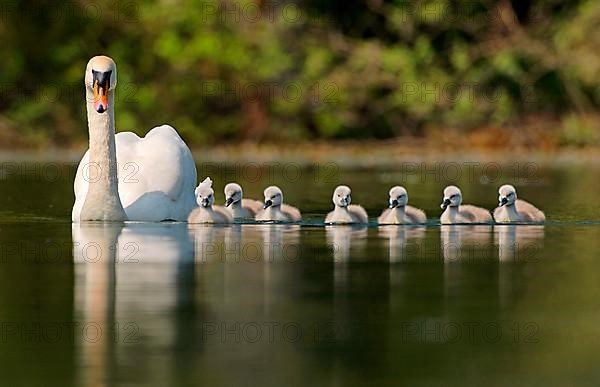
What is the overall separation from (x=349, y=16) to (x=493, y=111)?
3.13m

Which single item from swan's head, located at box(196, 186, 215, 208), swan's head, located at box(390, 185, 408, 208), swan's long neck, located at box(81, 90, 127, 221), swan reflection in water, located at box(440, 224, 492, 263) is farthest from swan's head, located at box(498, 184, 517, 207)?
swan's long neck, located at box(81, 90, 127, 221)

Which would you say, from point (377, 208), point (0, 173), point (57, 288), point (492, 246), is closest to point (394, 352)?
point (57, 288)

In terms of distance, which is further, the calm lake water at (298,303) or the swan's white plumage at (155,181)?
the swan's white plumage at (155,181)

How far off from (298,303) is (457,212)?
4.91 m

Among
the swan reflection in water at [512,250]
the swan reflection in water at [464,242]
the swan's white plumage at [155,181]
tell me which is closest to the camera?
the swan reflection in water at [512,250]

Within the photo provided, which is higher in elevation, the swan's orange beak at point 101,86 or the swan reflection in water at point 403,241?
the swan's orange beak at point 101,86

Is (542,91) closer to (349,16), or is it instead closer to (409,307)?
(349,16)

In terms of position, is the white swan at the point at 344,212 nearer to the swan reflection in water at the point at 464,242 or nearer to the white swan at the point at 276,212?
the white swan at the point at 276,212

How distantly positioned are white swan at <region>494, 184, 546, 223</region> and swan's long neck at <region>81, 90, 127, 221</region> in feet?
9.84

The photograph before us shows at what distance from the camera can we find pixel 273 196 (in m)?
12.5

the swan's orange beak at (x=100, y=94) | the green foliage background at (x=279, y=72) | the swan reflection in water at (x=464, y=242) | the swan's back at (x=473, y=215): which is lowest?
the swan reflection in water at (x=464, y=242)

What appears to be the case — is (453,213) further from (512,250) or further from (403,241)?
(512,250)

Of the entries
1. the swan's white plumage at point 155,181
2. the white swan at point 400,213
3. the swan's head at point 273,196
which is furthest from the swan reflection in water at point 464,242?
the swan's white plumage at point 155,181

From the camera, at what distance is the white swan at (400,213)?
12367 mm
